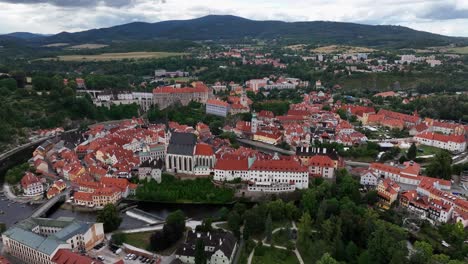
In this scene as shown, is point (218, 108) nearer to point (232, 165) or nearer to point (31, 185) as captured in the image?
point (232, 165)

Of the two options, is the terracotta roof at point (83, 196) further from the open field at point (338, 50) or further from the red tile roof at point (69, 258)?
the open field at point (338, 50)

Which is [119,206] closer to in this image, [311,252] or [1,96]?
[311,252]

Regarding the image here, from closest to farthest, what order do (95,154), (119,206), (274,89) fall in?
(119,206), (95,154), (274,89)

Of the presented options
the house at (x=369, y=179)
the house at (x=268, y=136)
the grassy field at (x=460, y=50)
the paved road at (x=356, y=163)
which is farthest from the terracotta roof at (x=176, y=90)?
the grassy field at (x=460, y=50)

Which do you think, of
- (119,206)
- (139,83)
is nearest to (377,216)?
(119,206)

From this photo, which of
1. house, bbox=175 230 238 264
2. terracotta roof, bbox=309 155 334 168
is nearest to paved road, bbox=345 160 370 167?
terracotta roof, bbox=309 155 334 168

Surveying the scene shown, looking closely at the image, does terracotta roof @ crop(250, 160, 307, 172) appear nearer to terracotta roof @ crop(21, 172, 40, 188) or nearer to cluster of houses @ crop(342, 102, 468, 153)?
terracotta roof @ crop(21, 172, 40, 188)

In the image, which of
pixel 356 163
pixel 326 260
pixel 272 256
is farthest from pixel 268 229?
pixel 356 163
